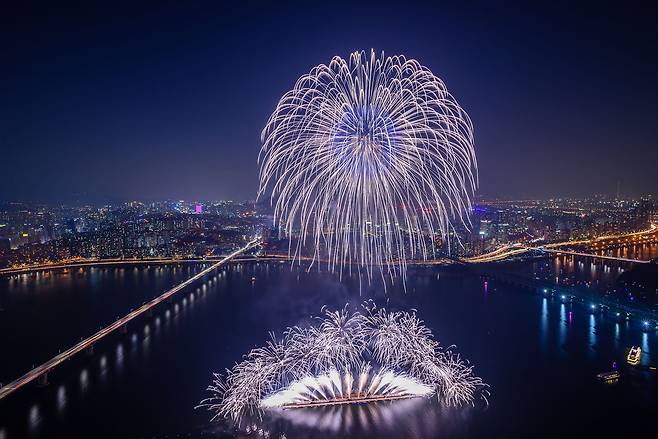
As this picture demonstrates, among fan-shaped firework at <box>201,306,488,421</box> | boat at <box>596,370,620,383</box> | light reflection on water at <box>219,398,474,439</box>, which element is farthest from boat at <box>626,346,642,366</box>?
light reflection on water at <box>219,398,474,439</box>

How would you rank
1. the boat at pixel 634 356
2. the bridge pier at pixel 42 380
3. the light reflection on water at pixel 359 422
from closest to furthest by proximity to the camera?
1. the light reflection on water at pixel 359 422
2. the bridge pier at pixel 42 380
3. the boat at pixel 634 356

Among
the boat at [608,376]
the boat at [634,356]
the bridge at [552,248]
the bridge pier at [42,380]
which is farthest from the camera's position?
the bridge at [552,248]

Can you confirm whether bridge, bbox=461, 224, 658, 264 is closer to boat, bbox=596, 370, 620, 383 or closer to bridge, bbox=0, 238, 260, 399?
boat, bbox=596, 370, 620, 383

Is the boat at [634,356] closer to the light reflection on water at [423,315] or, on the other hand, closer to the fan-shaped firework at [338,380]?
the light reflection on water at [423,315]

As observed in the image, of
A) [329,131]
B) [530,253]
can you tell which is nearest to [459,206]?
[329,131]

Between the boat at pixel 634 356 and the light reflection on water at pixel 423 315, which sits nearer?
the light reflection on water at pixel 423 315

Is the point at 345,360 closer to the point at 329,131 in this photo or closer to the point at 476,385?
the point at 476,385

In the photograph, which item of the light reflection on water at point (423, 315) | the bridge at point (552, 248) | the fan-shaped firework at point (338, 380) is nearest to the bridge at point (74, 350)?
the light reflection on water at point (423, 315)

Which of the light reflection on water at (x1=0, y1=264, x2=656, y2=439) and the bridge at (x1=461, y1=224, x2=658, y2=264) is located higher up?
the bridge at (x1=461, y1=224, x2=658, y2=264)

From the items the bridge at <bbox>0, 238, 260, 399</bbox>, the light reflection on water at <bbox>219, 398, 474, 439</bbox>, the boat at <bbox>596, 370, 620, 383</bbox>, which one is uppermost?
the bridge at <bbox>0, 238, 260, 399</bbox>
